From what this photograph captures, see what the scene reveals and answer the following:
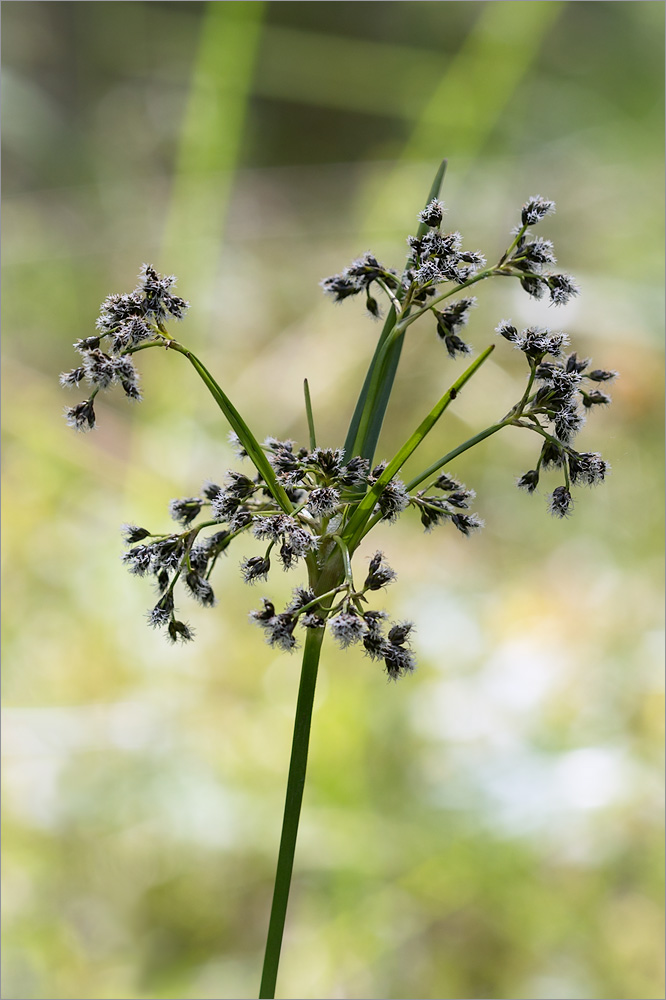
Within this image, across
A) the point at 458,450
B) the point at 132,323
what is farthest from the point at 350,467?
the point at 132,323

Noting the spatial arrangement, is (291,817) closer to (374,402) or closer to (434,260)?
(374,402)

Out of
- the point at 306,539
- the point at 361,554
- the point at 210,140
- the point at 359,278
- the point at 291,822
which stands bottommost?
the point at 291,822

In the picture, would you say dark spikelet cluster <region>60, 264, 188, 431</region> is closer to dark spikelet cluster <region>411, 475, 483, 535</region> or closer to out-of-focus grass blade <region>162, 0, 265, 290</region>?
dark spikelet cluster <region>411, 475, 483, 535</region>

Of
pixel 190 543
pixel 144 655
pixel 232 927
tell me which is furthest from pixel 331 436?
pixel 190 543

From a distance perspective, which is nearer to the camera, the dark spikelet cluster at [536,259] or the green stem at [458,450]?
the green stem at [458,450]

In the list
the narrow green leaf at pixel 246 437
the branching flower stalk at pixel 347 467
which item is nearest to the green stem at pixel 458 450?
the branching flower stalk at pixel 347 467

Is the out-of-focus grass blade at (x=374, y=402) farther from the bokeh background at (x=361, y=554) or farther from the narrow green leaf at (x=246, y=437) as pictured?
the bokeh background at (x=361, y=554)

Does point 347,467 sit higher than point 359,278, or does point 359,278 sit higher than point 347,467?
point 359,278
